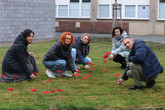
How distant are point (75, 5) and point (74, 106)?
2577 centimetres

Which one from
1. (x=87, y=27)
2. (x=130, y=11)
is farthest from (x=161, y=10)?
(x=87, y=27)

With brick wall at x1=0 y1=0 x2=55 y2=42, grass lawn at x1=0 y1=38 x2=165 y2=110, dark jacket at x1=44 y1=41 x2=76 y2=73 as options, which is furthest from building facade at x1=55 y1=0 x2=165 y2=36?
dark jacket at x1=44 y1=41 x2=76 y2=73

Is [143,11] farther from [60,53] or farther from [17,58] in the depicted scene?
[17,58]

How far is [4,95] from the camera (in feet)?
22.7

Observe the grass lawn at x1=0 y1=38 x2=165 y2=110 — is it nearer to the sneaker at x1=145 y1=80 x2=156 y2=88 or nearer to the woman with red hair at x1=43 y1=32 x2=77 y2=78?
the sneaker at x1=145 y1=80 x2=156 y2=88

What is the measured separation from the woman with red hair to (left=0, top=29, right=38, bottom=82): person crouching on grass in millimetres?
623

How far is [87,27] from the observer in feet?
98.9

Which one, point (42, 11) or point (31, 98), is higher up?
point (42, 11)

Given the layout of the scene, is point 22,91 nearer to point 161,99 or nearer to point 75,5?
point 161,99

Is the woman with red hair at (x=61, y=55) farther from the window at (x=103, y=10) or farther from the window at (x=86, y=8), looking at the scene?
the window at (x=86, y=8)

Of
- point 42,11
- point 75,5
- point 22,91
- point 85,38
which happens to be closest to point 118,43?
point 85,38

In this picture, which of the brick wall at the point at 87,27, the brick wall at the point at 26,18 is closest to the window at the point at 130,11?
the brick wall at the point at 87,27

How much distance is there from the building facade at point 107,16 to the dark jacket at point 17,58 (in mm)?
20068

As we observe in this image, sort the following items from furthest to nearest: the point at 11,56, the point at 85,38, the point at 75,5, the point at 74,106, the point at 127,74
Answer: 1. the point at 75,5
2. the point at 85,38
3. the point at 11,56
4. the point at 127,74
5. the point at 74,106
